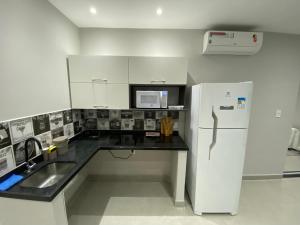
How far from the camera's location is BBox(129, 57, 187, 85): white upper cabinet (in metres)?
1.84

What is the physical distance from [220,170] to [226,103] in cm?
80

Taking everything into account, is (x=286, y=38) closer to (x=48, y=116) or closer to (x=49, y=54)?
(x=49, y=54)

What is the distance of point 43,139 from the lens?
4.86 ft

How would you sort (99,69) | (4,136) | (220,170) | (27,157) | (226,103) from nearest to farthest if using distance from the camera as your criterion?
(4,136)
(27,157)
(226,103)
(220,170)
(99,69)

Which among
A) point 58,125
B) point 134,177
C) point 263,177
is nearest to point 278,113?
point 263,177

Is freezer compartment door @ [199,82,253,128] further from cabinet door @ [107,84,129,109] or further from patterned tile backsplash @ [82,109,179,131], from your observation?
cabinet door @ [107,84,129,109]

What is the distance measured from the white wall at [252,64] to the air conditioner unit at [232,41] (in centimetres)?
20

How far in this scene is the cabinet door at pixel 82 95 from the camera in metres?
1.89

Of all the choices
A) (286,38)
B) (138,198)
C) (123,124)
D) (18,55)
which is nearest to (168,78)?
(123,124)

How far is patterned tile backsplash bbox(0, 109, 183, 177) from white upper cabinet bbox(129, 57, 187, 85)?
601mm

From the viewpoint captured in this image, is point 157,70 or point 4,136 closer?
point 4,136

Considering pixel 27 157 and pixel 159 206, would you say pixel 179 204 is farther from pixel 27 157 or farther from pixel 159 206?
pixel 27 157

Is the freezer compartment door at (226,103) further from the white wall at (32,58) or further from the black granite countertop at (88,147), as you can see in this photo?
the white wall at (32,58)

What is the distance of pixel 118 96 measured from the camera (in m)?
1.91
